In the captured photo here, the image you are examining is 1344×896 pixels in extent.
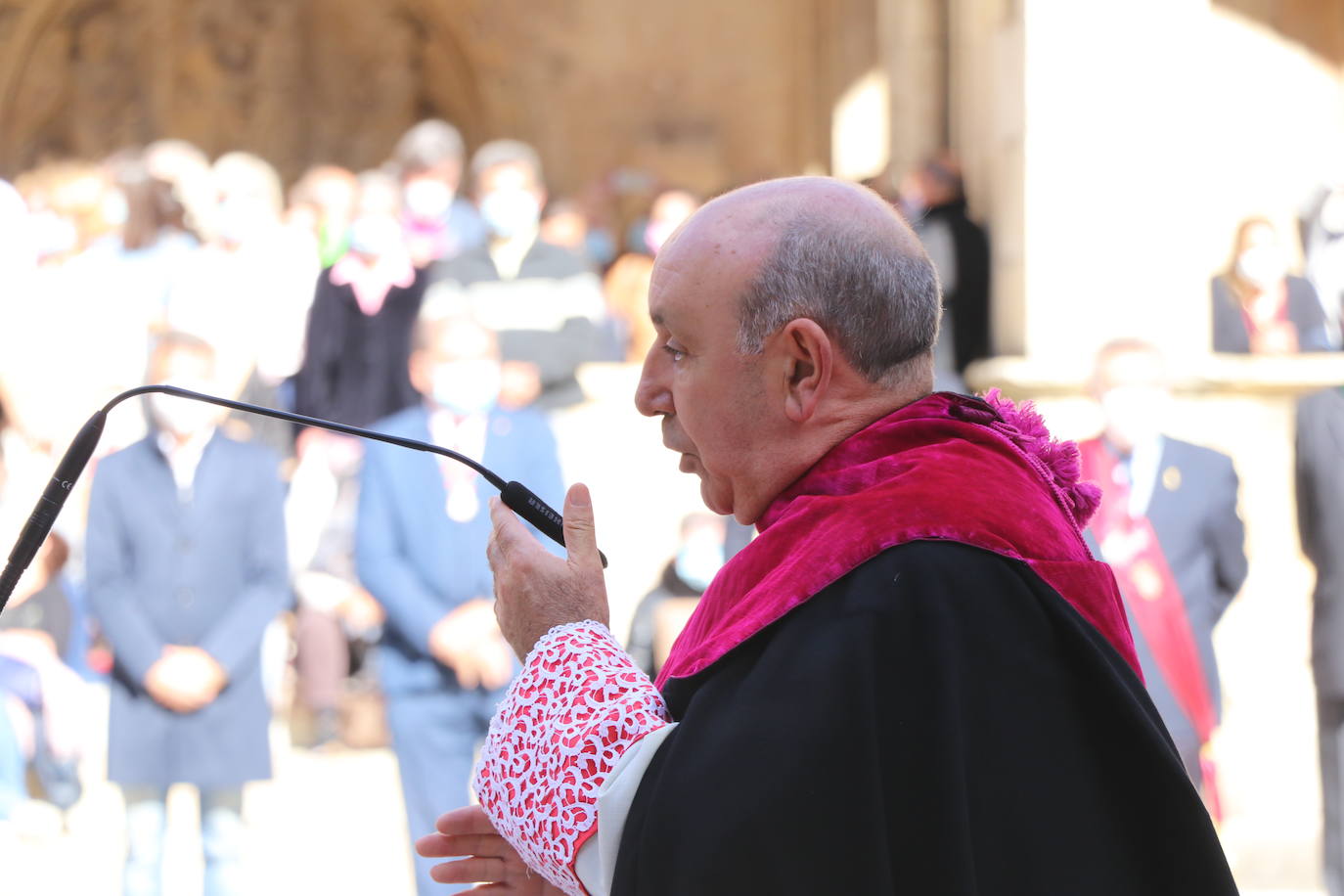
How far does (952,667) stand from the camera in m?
1.78

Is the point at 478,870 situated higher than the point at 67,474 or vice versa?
the point at 67,474

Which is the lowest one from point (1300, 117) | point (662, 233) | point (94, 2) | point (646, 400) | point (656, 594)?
point (656, 594)

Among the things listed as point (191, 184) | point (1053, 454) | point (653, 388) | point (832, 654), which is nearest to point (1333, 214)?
point (191, 184)

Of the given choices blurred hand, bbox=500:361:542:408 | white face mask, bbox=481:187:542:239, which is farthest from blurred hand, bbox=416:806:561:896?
white face mask, bbox=481:187:542:239

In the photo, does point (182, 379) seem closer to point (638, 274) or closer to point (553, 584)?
point (638, 274)

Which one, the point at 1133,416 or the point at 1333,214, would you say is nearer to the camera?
the point at 1133,416

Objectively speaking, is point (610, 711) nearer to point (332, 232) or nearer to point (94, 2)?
point (332, 232)

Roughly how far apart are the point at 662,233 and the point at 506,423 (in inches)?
95.8

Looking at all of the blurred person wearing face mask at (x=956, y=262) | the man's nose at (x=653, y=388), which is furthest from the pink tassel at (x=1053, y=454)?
the blurred person wearing face mask at (x=956, y=262)

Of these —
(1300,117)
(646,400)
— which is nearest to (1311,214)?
(1300,117)

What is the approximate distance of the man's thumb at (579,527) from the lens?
6.83ft

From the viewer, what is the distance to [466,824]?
2.18m

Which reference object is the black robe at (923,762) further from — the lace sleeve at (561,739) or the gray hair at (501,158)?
the gray hair at (501,158)

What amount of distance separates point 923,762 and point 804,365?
501mm
